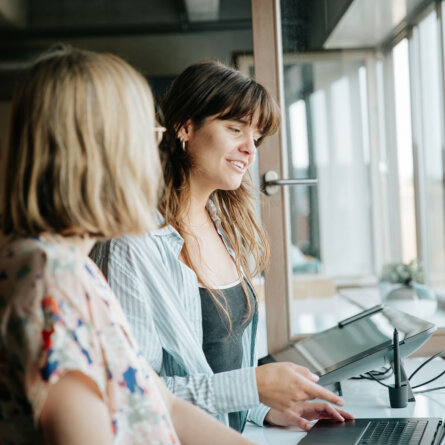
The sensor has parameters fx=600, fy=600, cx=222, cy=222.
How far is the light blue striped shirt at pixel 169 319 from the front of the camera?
3.53 feet

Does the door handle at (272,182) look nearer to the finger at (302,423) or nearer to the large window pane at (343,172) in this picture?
the finger at (302,423)

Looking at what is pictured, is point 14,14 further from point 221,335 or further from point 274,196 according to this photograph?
point 221,335

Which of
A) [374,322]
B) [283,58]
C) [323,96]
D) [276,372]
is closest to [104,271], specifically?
[276,372]

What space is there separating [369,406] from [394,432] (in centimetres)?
23

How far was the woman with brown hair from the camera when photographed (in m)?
1.08

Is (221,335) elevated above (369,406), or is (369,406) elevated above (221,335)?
(221,335)

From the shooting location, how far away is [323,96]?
164 inches

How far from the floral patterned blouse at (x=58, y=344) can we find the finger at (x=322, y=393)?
1.18 feet

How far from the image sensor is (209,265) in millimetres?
1402

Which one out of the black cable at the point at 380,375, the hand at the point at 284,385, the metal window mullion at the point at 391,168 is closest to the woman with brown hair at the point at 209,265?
the hand at the point at 284,385

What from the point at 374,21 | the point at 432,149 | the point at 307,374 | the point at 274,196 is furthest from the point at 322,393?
the point at 432,149

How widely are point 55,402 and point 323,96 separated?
151 inches

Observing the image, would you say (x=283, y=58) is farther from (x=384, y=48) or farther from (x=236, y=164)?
(x=384, y=48)

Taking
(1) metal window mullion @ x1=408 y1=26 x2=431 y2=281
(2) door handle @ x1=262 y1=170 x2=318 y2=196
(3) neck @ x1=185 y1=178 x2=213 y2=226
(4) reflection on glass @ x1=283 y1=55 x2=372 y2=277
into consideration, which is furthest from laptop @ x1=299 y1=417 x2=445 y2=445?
(4) reflection on glass @ x1=283 y1=55 x2=372 y2=277
